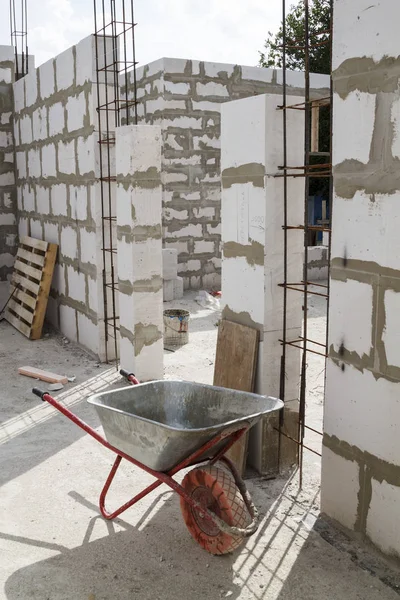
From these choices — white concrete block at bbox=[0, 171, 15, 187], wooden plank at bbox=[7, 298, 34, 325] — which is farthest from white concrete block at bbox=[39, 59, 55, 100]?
wooden plank at bbox=[7, 298, 34, 325]

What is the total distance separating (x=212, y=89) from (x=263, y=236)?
7.33 m

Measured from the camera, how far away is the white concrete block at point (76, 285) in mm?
7773

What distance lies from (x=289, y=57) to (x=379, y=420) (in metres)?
24.7

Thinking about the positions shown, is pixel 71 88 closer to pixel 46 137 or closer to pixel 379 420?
pixel 46 137

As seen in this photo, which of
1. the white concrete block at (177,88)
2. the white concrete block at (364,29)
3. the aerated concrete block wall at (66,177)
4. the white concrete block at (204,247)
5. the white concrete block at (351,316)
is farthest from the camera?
the white concrete block at (204,247)

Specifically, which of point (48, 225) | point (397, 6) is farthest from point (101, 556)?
point (48, 225)

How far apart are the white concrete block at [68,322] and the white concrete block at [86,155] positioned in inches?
74.9

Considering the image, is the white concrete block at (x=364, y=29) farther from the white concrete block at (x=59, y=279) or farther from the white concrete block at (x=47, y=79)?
the white concrete block at (x=59, y=279)

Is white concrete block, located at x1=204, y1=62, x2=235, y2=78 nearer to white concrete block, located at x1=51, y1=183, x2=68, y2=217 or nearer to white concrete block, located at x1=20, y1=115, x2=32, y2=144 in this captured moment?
white concrete block, located at x1=20, y1=115, x2=32, y2=144

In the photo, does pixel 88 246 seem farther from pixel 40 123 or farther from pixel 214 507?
pixel 214 507

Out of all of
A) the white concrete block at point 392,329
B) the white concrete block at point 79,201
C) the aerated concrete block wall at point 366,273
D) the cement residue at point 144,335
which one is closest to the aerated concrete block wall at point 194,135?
the white concrete block at point 79,201

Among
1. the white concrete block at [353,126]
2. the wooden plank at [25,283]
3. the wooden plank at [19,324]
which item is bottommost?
the wooden plank at [19,324]

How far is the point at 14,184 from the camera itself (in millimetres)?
10086

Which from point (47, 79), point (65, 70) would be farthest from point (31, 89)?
point (65, 70)
